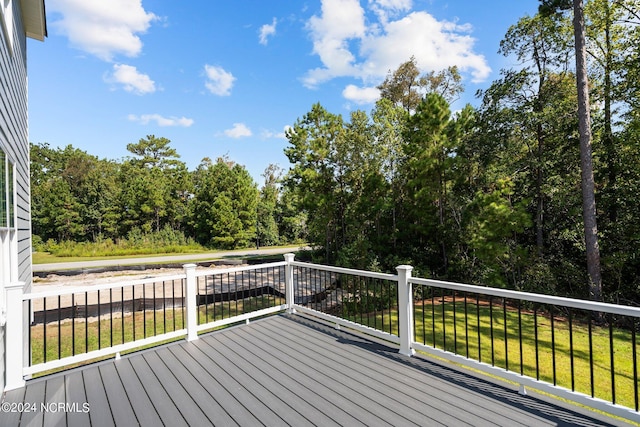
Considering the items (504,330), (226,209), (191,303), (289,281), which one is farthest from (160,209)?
(504,330)

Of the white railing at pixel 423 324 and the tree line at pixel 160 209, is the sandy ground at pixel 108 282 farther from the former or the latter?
the tree line at pixel 160 209

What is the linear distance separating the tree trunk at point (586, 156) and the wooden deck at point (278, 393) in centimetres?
747

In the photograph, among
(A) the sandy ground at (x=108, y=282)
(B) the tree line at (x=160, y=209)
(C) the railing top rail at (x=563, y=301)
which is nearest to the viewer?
(C) the railing top rail at (x=563, y=301)

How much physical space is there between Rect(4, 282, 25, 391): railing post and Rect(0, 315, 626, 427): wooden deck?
121 millimetres

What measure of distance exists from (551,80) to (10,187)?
44.4 ft

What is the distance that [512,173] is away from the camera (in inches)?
384

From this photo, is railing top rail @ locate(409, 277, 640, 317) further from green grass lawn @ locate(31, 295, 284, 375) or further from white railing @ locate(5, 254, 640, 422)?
green grass lawn @ locate(31, 295, 284, 375)

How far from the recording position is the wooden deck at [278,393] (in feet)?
7.12

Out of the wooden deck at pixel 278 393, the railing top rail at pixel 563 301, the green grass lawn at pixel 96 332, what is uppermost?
the railing top rail at pixel 563 301

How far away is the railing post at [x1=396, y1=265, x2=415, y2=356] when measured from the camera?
3.24 m

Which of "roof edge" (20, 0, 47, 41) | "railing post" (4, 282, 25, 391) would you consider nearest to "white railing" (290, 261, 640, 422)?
"railing post" (4, 282, 25, 391)

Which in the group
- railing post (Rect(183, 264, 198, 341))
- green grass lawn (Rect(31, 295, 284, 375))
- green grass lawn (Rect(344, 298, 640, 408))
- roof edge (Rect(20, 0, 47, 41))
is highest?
roof edge (Rect(20, 0, 47, 41))

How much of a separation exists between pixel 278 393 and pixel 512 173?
33.3ft

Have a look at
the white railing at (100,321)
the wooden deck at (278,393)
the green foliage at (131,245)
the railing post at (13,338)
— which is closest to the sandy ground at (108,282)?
the white railing at (100,321)
